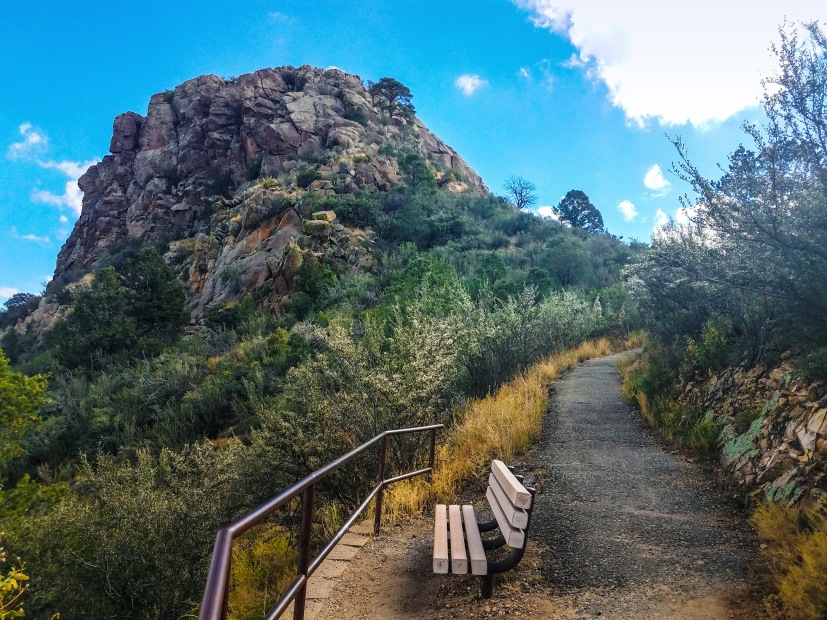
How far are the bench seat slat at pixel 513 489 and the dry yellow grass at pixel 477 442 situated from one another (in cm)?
188

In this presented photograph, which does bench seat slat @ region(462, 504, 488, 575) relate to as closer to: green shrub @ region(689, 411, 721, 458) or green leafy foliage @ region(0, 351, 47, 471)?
green shrub @ region(689, 411, 721, 458)

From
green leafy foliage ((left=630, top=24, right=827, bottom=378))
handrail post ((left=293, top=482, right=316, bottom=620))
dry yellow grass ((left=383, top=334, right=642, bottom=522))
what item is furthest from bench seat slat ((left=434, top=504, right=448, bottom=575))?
green leafy foliage ((left=630, top=24, right=827, bottom=378))

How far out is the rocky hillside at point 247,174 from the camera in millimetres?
29438

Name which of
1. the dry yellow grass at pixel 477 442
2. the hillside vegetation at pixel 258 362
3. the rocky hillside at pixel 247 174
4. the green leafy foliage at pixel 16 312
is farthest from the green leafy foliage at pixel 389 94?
the dry yellow grass at pixel 477 442

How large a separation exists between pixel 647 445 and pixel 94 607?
25.1ft

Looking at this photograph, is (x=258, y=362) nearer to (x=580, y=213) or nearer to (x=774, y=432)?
(x=774, y=432)

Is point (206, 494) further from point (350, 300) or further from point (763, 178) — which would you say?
point (350, 300)

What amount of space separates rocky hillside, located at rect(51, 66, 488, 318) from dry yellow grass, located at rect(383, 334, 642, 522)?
18657 millimetres

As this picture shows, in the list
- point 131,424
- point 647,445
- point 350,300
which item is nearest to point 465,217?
point 350,300

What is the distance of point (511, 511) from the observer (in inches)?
142

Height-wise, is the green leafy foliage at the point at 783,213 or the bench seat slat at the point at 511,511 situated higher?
the green leafy foliage at the point at 783,213

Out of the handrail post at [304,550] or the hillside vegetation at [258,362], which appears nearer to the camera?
the handrail post at [304,550]

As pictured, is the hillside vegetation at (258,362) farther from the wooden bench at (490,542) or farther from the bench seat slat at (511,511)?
the bench seat slat at (511,511)

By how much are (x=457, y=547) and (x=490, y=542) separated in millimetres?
672
